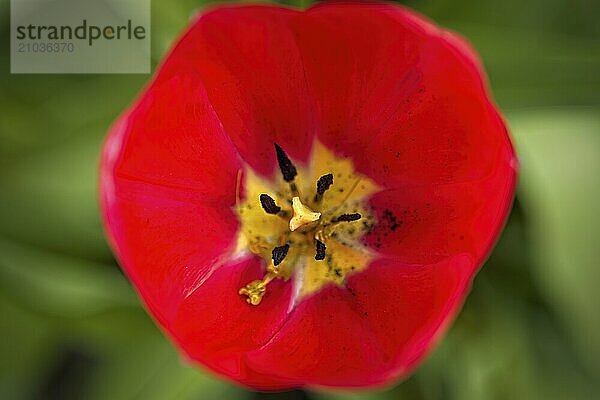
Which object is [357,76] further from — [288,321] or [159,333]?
[159,333]

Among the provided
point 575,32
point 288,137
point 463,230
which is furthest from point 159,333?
point 575,32

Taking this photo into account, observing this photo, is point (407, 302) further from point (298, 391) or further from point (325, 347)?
point (298, 391)

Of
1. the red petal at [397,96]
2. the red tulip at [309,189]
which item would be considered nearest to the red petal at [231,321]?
the red tulip at [309,189]

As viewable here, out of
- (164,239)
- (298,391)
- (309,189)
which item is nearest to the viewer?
(164,239)

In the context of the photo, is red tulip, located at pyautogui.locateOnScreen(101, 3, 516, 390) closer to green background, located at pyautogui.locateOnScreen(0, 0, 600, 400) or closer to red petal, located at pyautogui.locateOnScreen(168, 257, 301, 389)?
red petal, located at pyautogui.locateOnScreen(168, 257, 301, 389)

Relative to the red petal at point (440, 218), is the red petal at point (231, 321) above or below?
below

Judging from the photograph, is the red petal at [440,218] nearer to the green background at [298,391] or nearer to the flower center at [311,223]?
the flower center at [311,223]

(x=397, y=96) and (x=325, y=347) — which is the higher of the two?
(x=397, y=96)

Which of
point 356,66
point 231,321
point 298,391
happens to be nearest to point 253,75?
point 356,66
